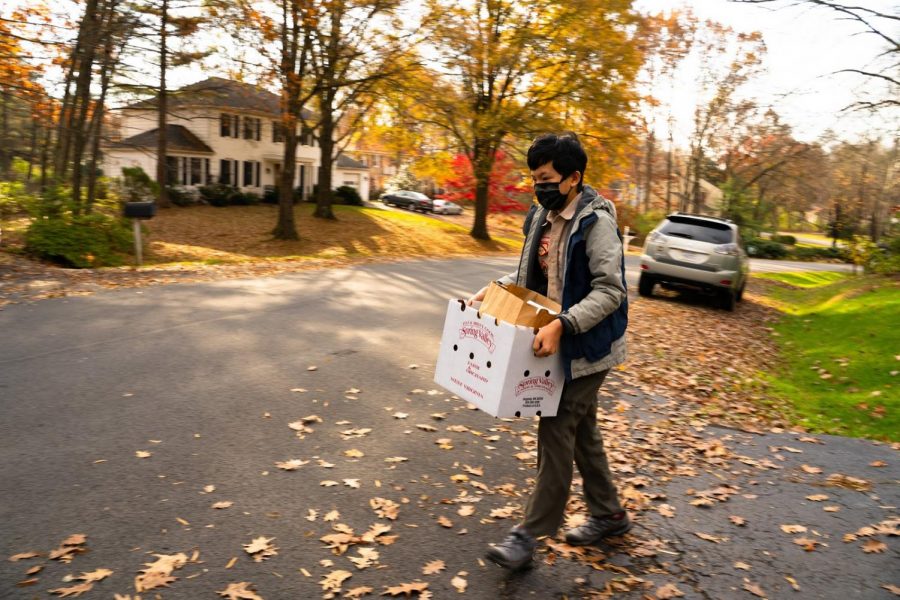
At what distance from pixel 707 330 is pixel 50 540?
11.0 metres

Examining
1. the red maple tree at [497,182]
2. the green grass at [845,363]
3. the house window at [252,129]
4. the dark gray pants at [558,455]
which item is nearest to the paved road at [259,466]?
the dark gray pants at [558,455]

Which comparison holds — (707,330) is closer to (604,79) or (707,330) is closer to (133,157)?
(604,79)

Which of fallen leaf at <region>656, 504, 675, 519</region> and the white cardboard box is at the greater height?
the white cardboard box

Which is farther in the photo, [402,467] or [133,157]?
[133,157]

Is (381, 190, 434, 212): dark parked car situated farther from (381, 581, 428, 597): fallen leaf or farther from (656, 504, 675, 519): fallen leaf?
(381, 581, 428, 597): fallen leaf

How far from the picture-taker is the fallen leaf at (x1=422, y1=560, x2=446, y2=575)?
3443 mm

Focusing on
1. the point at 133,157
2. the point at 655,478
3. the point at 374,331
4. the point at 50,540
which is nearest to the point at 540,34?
the point at 374,331

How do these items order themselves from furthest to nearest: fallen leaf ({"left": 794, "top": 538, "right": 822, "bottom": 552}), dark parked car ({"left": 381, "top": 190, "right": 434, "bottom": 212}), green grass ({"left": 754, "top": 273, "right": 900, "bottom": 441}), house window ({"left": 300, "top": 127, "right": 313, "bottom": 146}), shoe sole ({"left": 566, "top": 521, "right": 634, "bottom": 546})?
dark parked car ({"left": 381, "top": 190, "right": 434, "bottom": 212}), house window ({"left": 300, "top": 127, "right": 313, "bottom": 146}), green grass ({"left": 754, "top": 273, "right": 900, "bottom": 441}), fallen leaf ({"left": 794, "top": 538, "right": 822, "bottom": 552}), shoe sole ({"left": 566, "top": 521, "right": 634, "bottom": 546})

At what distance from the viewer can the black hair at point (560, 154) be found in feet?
11.0

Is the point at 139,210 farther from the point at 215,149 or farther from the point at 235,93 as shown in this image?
the point at 215,149

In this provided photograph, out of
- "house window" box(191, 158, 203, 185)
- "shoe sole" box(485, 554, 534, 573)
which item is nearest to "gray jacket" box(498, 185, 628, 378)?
"shoe sole" box(485, 554, 534, 573)

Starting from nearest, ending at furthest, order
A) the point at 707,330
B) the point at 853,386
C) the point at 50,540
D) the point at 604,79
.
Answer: the point at 50,540
the point at 853,386
the point at 707,330
the point at 604,79

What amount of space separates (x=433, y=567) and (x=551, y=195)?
2.05 meters

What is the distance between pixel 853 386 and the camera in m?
8.56
